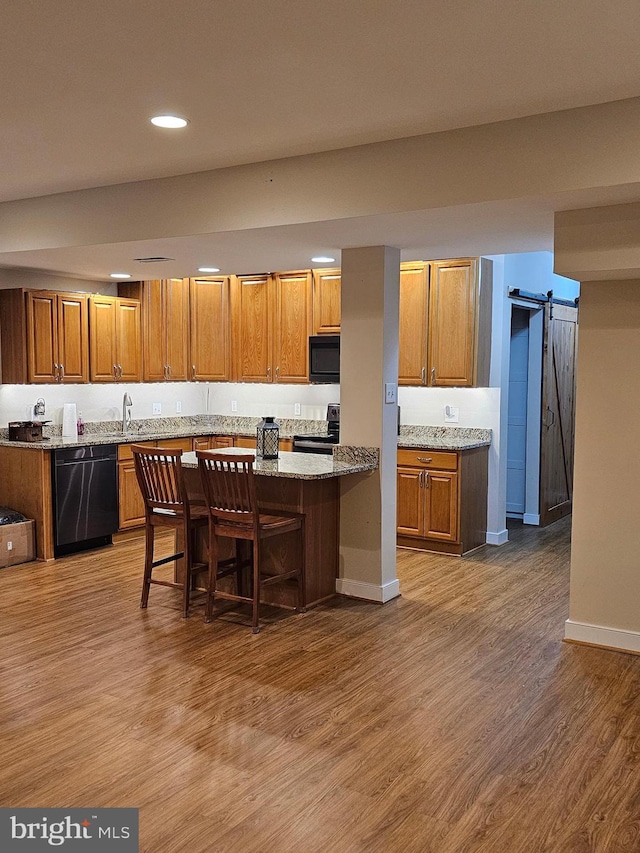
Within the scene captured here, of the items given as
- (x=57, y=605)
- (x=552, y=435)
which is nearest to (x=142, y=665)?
(x=57, y=605)

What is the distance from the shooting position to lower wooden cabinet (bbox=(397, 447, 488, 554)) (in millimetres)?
6109

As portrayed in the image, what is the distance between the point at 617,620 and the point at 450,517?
2.12 metres

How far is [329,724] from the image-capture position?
3.28 metres

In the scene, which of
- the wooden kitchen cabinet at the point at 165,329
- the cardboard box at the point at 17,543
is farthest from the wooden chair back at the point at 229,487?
the wooden kitchen cabinet at the point at 165,329

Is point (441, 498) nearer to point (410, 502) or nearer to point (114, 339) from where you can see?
point (410, 502)

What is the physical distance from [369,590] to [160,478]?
4.93 ft

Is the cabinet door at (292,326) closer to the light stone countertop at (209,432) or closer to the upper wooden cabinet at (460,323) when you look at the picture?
Result: the light stone countertop at (209,432)

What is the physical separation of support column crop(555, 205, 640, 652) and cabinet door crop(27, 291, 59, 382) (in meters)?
4.22

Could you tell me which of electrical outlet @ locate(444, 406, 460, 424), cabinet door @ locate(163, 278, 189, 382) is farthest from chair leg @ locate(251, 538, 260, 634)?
cabinet door @ locate(163, 278, 189, 382)

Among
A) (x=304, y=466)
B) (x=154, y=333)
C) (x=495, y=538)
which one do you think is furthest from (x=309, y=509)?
(x=154, y=333)

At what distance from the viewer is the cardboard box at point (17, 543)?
574 cm

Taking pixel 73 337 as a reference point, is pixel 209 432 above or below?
below

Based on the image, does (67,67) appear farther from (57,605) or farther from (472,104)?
(57,605)

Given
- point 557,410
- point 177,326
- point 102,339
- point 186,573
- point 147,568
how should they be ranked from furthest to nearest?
point 557,410 → point 177,326 → point 102,339 → point 147,568 → point 186,573
